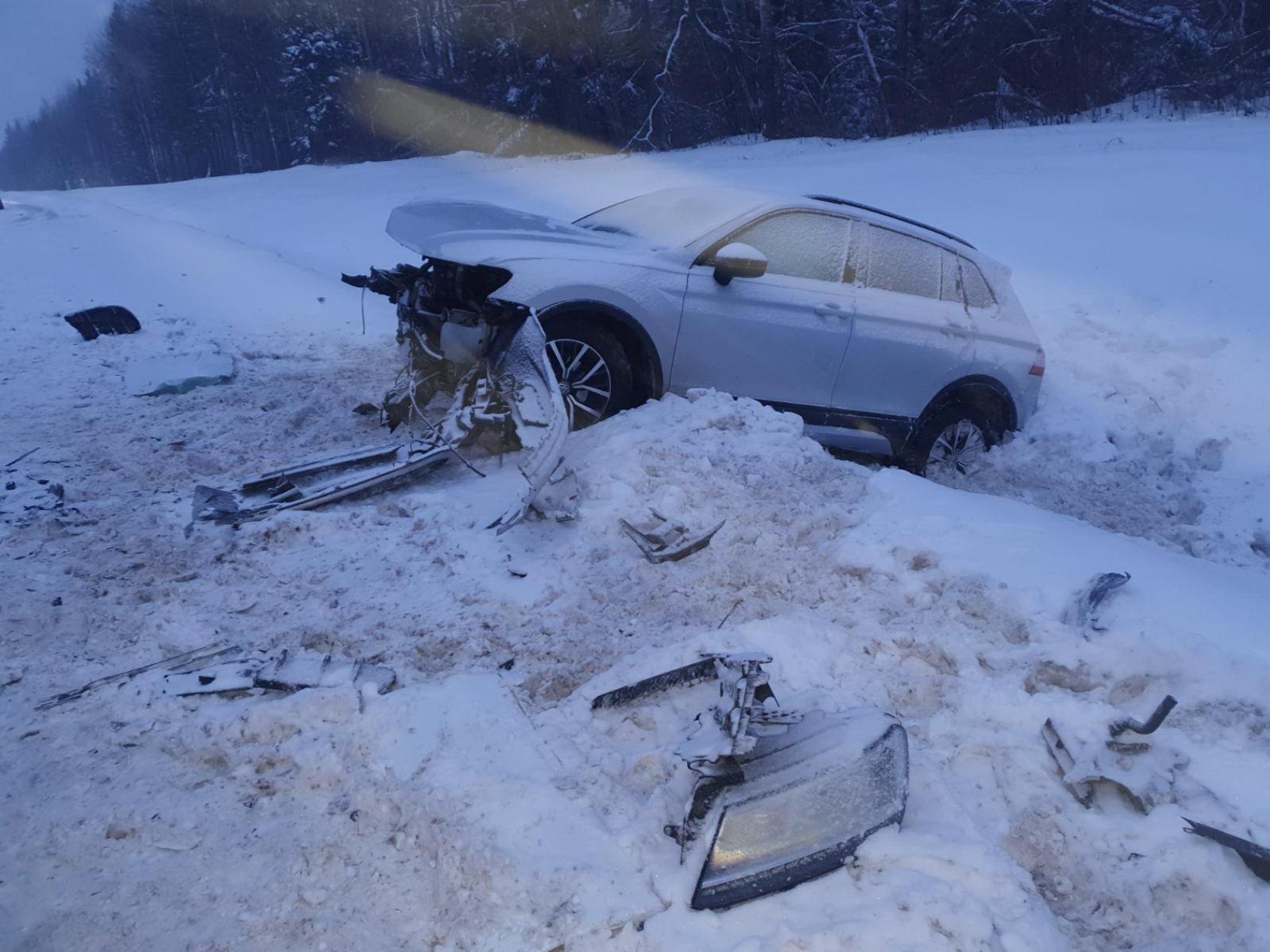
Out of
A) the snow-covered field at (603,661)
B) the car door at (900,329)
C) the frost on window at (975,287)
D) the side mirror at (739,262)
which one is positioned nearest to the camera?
the snow-covered field at (603,661)

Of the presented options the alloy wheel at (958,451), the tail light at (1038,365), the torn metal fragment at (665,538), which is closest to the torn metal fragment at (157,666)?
the torn metal fragment at (665,538)

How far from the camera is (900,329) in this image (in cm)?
557

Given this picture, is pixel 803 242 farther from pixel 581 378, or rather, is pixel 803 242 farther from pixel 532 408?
pixel 532 408

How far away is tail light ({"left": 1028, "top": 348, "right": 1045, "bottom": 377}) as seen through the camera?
621 cm

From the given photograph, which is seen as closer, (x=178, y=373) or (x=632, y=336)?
(x=632, y=336)

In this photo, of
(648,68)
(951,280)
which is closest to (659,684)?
(951,280)

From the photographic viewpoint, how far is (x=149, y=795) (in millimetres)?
2488

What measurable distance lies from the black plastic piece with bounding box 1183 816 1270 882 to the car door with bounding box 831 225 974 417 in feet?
11.7

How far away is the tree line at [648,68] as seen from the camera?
57.6ft

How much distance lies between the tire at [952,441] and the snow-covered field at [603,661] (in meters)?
0.25

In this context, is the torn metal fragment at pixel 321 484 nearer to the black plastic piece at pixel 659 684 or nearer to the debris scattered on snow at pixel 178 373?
the black plastic piece at pixel 659 684

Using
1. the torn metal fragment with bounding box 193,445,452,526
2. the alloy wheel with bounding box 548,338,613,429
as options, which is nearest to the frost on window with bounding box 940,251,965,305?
the alloy wheel with bounding box 548,338,613,429

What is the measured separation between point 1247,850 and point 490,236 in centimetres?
442

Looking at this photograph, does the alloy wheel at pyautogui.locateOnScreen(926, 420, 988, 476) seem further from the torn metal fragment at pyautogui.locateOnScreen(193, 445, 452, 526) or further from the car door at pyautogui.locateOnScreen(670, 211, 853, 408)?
the torn metal fragment at pyautogui.locateOnScreen(193, 445, 452, 526)
